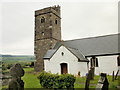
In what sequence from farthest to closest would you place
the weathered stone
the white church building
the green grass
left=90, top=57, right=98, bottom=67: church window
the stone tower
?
the stone tower, left=90, top=57, right=98, bottom=67: church window, the white church building, the green grass, the weathered stone

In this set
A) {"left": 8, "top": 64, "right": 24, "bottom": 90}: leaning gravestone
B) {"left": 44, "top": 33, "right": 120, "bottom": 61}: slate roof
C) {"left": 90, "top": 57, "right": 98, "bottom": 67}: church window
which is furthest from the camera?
{"left": 90, "top": 57, "right": 98, "bottom": 67}: church window

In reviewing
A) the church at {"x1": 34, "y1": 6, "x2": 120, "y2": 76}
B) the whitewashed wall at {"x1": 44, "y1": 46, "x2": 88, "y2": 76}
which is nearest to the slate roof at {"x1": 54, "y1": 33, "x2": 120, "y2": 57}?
the church at {"x1": 34, "y1": 6, "x2": 120, "y2": 76}

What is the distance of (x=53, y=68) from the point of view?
21.3m

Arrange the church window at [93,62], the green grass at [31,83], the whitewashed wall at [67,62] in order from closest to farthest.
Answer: the green grass at [31,83] → the whitewashed wall at [67,62] → the church window at [93,62]

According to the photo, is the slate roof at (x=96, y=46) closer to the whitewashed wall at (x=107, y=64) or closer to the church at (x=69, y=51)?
the church at (x=69, y=51)

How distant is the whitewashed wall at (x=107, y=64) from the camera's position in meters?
19.8

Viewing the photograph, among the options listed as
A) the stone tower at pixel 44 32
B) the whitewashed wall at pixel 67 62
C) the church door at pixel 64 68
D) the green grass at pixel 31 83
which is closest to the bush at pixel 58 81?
the green grass at pixel 31 83

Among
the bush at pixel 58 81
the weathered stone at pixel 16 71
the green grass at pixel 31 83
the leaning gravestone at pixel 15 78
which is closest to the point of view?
the leaning gravestone at pixel 15 78

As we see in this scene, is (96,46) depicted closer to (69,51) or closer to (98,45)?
(98,45)

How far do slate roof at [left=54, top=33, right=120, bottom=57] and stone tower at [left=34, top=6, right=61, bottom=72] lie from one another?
3.45 m

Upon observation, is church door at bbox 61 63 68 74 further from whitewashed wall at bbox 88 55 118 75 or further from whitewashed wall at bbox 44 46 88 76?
whitewashed wall at bbox 88 55 118 75

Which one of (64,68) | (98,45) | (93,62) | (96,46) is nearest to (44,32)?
(64,68)

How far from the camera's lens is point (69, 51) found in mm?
19984

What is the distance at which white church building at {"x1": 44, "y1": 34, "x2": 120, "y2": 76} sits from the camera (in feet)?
64.8
